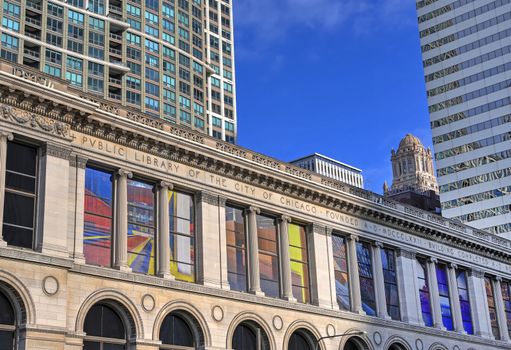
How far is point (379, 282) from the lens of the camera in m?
60.8

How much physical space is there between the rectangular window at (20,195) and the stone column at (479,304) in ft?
138

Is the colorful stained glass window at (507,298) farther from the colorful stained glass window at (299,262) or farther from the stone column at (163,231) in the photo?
the stone column at (163,231)

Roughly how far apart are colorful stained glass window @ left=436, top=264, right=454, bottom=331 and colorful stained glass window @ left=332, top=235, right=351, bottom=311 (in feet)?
39.8

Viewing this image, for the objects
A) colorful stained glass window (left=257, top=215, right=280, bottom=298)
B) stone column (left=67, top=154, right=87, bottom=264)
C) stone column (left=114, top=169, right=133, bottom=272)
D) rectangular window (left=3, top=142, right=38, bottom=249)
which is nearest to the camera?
rectangular window (left=3, top=142, right=38, bottom=249)

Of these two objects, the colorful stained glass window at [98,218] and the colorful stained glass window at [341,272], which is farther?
the colorful stained glass window at [341,272]

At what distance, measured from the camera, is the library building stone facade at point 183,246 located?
3996cm

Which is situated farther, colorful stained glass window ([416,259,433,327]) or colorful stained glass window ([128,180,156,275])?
colorful stained glass window ([416,259,433,327])

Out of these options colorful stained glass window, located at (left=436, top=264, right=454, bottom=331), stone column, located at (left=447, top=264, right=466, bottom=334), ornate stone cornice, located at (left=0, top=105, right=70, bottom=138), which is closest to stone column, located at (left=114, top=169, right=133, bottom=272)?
ornate stone cornice, located at (left=0, top=105, right=70, bottom=138)

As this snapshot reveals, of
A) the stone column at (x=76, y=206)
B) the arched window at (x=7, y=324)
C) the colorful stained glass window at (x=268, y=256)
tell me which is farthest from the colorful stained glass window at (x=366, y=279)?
the arched window at (x=7, y=324)

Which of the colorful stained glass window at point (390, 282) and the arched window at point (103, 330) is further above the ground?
the colorful stained glass window at point (390, 282)

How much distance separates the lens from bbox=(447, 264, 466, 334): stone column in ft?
222

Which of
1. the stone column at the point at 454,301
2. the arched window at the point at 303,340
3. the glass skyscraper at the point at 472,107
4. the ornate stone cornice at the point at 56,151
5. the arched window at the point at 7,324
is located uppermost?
the glass skyscraper at the point at 472,107

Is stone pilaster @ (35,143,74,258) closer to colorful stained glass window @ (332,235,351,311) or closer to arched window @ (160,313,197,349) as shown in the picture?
arched window @ (160,313,197,349)

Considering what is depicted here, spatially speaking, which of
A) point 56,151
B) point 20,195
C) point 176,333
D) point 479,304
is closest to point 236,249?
point 176,333
